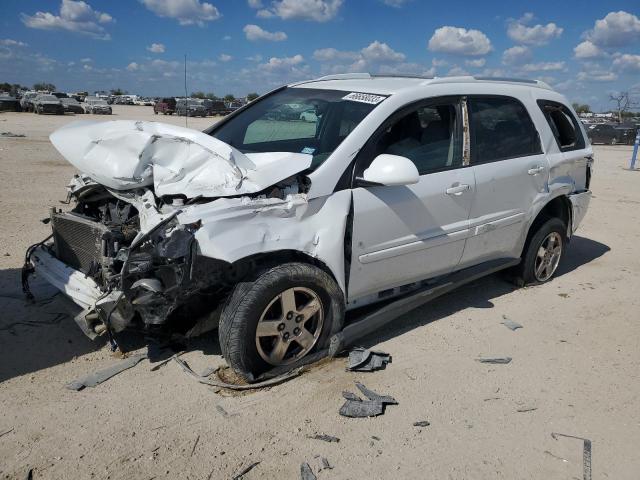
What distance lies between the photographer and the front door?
3.65 meters

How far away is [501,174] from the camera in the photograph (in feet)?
14.8

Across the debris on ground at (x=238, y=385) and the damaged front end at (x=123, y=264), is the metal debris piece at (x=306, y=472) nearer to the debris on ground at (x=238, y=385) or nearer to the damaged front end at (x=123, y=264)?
the debris on ground at (x=238, y=385)

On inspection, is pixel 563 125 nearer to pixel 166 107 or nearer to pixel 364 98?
pixel 364 98

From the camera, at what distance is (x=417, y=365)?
12.5ft

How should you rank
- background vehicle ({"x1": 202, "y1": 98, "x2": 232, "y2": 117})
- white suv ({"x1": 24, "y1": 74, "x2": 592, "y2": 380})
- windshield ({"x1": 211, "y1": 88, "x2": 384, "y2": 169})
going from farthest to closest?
background vehicle ({"x1": 202, "y1": 98, "x2": 232, "y2": 117}) → windshield ({"x1": 211, "y1": 88, "x2": 384, "y2": 169}) → white suv ({"x1": 24, "y1": 74, "x2": 592, "y2": 380})

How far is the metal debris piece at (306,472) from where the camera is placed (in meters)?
2.65

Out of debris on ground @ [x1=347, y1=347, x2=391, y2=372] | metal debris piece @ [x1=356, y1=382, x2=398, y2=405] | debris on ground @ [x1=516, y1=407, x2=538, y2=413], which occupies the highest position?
debris on ground @ [x1=347, y1=347, x2=391, y2=372]

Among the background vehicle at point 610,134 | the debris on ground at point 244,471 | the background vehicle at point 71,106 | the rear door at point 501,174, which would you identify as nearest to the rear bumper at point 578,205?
the rear door at point 501,174

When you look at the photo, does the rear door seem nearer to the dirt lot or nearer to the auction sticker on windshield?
the dirt lot

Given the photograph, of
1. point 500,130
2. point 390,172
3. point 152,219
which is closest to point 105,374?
point 152,219

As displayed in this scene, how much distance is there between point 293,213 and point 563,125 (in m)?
3.48

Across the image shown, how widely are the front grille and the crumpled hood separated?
1.04ft

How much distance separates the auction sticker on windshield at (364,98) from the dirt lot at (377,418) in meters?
1.78

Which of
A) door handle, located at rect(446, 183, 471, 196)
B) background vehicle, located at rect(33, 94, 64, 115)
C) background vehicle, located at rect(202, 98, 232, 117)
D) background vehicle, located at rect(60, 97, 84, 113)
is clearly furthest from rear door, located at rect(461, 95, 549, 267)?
background vehicle, located at rect(202, 98, 232, 117)
